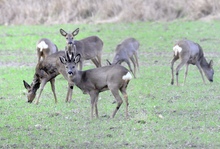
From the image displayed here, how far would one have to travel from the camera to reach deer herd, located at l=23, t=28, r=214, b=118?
1125 centimetres

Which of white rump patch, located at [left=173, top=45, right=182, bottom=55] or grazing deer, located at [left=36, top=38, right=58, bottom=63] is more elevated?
grazing deer, located at [left=36, top=38, right=58, bottom=63]

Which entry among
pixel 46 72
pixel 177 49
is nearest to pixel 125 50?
pixel 177 49

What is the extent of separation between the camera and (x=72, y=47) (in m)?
15.1

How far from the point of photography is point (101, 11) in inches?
1183

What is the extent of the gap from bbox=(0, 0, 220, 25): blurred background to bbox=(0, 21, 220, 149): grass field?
811cm

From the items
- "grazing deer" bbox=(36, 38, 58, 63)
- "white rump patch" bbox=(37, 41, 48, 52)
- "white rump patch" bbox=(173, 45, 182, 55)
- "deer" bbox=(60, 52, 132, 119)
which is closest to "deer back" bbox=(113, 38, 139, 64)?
"white rump patch" bbox=(173, 45, 182, 55)

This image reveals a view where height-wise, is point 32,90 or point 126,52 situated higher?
point 126,52

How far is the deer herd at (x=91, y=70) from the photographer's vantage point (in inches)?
443

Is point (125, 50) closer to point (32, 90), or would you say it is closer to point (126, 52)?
point (126, 52)

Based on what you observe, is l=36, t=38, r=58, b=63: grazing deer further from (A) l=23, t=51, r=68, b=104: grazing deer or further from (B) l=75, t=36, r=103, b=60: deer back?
(A) l=23, t=51, r=68, b=104: grazing deer

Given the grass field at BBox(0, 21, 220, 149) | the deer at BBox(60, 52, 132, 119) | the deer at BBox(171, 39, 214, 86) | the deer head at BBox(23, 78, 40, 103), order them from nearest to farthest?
the grass field at BBox(0, 21, 220, 149) → the deer at BBox(60, 52, 132, 119) → the deer head at BBox(23, 78, 40, 103) → the deer at BBox(171, 39, 214, 86)

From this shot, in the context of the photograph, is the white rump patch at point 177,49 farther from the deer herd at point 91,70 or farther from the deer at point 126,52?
the deer at point 126,52

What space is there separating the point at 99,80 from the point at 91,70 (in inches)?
16.9

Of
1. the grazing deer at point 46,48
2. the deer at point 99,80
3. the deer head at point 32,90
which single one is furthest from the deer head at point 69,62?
the grazing deer at point 46,48
